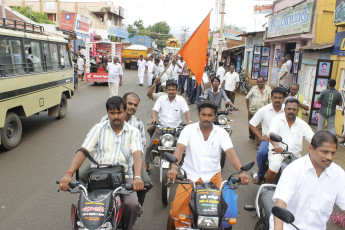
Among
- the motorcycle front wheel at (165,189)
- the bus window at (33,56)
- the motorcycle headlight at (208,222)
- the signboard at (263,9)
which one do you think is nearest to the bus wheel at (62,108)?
the bus window at (33,56)

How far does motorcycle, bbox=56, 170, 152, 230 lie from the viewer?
2424mm

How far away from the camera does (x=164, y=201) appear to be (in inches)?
176

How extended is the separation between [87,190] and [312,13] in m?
12.2

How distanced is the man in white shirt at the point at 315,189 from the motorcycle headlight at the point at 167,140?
8.12 feet

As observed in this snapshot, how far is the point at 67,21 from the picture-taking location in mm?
23344

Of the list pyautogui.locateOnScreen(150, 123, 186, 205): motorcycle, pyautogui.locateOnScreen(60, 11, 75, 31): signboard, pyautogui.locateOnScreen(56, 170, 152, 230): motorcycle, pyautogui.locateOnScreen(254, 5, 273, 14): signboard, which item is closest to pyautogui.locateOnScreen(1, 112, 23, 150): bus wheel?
pyautogui.locateOnScreen(150, 123, 186, 205): motorcycle

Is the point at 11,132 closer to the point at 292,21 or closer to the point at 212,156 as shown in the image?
the point at 212,156

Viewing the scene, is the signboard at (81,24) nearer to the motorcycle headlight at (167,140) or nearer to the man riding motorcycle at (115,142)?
the motorcycle headlight at (167,140)

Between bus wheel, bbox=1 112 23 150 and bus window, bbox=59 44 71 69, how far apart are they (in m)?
3.21

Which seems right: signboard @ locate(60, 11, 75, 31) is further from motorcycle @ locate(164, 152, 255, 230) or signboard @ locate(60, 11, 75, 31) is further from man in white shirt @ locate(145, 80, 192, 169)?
motorcycle @ locate(164, 152, 255, 230)

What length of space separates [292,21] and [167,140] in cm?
1156

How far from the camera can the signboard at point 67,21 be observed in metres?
23.1

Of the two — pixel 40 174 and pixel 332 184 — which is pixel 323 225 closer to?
pixel 332 184

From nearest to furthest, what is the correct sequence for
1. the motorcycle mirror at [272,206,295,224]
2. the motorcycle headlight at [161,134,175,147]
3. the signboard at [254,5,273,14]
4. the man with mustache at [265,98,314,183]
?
the motorcycle mirror at [272,206,295,224], the man with mustache at [265,98,314,183], the motorcycle headlight at [161,134,175,147], the signboard at [254,5,273,14]
